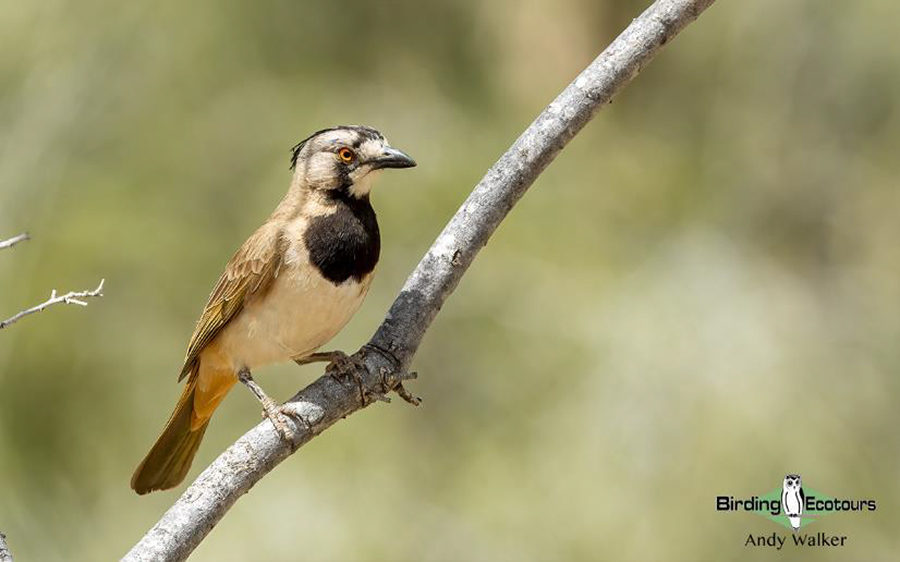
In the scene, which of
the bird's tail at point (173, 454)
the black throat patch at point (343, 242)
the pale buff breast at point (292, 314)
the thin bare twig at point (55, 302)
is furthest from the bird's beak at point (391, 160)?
the thin bare twig at point (55, 302)

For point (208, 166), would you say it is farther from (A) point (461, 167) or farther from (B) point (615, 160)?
(B) point (615, 160)

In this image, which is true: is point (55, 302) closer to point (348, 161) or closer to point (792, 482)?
point (348, 161)

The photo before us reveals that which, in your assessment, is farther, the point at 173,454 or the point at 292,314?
the point at 173,454

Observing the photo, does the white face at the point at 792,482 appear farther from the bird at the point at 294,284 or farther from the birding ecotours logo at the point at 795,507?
the bird at the point at 294,284

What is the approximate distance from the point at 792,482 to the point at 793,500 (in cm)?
26

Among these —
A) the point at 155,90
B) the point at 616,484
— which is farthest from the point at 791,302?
the point at 155,90

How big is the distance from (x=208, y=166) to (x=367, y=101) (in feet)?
3.89

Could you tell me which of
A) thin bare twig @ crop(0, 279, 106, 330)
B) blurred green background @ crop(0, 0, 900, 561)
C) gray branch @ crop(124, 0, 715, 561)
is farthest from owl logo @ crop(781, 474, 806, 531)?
thin bare twig @ crop(0, 279, 106, 330)

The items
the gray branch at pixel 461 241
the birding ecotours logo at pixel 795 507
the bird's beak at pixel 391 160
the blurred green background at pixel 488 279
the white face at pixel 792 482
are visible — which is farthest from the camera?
the blurred green background at pixel 488 279

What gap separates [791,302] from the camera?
7.38 metres

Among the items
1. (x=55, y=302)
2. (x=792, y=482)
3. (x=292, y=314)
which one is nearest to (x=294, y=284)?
(x=292, y=314)

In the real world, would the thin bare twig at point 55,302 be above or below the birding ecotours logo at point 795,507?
below

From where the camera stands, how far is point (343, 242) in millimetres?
4078

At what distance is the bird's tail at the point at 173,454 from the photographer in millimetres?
4395
